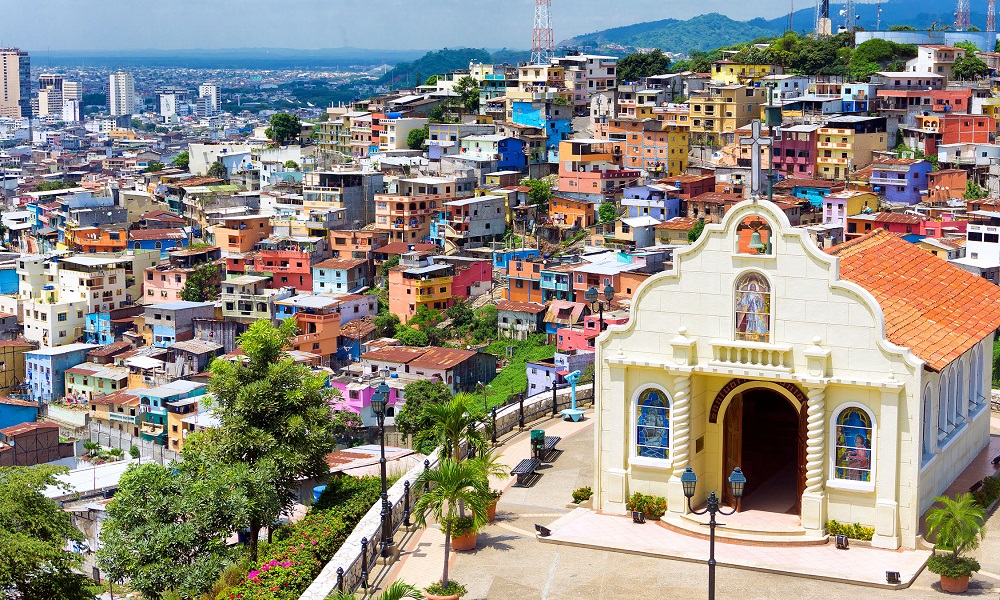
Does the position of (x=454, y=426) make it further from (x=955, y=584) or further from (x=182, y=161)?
(x=182, y=161)

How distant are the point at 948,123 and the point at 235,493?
171ft

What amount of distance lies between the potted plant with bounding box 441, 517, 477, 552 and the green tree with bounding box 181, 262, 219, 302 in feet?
152

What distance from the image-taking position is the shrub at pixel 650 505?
60.2ft

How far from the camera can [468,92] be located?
293 feet

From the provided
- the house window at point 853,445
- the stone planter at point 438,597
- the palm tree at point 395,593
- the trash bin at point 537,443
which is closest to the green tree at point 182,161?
the trash bin at point 537,443

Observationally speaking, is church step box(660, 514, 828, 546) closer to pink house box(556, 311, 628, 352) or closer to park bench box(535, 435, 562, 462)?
park bench box(535, 435, 562, 462)

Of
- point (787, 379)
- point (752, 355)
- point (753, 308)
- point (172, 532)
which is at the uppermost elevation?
point (753, 308)

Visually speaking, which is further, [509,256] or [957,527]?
[509,256]

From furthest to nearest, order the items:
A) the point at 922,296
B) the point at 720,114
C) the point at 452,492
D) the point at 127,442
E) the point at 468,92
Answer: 1. the point at 468,92
2. the point at 720,114
3. the point at 127,442
4. the point at 922,296
5. the point at 452,492

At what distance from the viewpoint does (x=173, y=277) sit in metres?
62.6

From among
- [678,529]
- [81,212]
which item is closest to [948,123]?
[81,212]

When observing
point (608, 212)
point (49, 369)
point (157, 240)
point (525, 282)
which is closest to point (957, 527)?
point (525, 282)

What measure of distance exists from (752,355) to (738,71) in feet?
212

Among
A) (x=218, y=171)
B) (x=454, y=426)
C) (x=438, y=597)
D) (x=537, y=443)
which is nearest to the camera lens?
(x=438, y=597)
